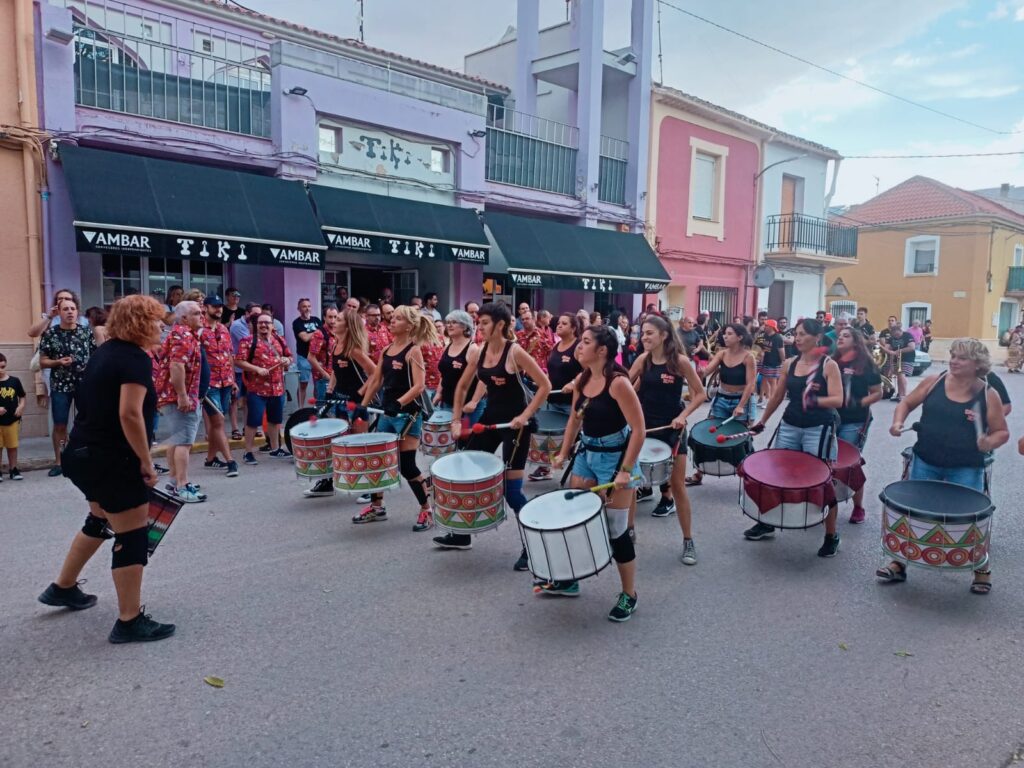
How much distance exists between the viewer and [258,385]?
8438 millimetres

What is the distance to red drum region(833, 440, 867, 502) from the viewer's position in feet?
18.3

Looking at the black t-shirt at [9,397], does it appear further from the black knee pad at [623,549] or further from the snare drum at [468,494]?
the black knee pad at [623,549]

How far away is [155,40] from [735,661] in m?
12.5

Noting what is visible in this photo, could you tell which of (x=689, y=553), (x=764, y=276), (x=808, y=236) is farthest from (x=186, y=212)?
A: (x=808, y=236)

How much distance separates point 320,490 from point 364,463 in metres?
1.59

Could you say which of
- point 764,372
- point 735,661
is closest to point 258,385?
point 735,661

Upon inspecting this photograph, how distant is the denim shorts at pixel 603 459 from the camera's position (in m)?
4.45

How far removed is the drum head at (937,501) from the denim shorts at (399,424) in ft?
11.2

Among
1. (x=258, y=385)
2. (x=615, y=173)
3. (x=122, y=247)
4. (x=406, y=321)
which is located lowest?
(x=258, y=385)

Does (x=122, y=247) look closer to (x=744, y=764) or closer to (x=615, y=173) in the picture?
(x=744, y=764)

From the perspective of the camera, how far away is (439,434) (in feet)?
22.4

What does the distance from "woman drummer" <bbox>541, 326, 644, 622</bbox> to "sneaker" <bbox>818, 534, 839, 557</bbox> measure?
1.81 m

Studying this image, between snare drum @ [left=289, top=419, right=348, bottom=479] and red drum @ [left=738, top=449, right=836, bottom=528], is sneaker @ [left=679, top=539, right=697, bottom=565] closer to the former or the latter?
red drum @ [left=738, top=449, right=836, bottom=528]

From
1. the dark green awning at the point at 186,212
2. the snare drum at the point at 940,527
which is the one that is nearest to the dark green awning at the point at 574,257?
the dark green awning at the point at 186,212
